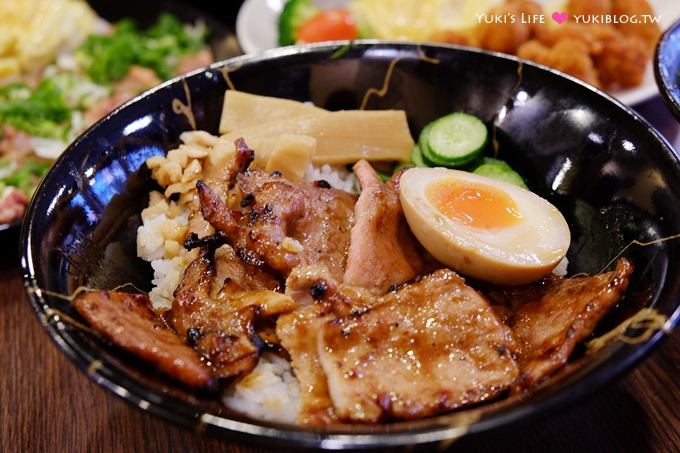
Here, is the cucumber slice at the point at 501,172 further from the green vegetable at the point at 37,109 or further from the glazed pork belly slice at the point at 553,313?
the green vegetable at the point at 37,109

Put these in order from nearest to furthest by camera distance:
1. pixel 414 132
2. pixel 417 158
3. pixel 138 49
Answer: pixel 417 158 < pixel 414 132 < pixel 138 49

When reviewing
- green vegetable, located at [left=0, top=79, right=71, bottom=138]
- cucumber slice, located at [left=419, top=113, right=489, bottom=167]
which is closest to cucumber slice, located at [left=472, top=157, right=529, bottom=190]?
cucumber slice, located at [left=419, top=113, right=489, bottom=167]

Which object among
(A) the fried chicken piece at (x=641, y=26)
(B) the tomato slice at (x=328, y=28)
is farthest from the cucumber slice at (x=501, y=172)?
(B) the tomato slice at (x=328, y=28)

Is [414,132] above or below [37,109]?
above

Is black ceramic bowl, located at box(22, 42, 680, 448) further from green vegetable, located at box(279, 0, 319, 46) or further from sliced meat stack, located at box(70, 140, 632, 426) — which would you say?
green vegetable, located at box(279, 0, 319, 46)

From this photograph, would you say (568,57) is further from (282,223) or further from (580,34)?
(282,223)

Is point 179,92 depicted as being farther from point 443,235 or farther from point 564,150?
point 564,150

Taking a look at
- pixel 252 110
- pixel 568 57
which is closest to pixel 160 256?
pixel 252 110
